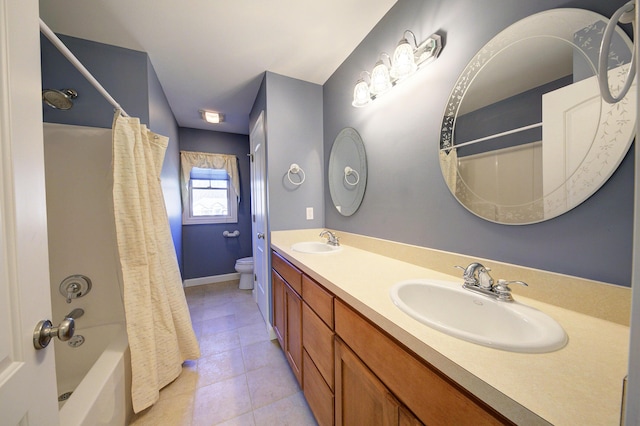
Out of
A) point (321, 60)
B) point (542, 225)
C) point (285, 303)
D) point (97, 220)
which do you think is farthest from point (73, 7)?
point (542, 225)

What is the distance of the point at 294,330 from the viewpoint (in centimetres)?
135

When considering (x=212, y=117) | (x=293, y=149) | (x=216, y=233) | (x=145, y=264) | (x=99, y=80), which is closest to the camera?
(x=145, y=264)

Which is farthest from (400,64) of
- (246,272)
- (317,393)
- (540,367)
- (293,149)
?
(246,272)

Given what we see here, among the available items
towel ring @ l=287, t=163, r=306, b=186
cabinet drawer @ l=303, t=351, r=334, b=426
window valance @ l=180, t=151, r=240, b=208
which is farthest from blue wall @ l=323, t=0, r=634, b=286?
window valance @ l=180, t=151, r=240, b=208

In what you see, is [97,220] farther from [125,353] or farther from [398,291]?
[398,291]

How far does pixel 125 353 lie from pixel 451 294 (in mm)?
A: 1750

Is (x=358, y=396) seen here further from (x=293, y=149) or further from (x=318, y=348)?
(x=293, y=149)

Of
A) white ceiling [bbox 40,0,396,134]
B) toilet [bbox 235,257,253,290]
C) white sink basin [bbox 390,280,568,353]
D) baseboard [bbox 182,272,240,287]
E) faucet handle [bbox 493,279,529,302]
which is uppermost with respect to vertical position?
white ceiling [bbox 40,0,396,134]

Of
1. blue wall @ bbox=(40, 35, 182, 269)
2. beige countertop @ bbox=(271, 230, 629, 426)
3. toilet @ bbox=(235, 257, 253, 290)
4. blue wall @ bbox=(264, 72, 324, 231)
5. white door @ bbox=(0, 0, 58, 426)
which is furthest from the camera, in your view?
toilet @ bbox=(235, 257, 253, 290)

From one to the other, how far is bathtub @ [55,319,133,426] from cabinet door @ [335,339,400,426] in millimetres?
1015

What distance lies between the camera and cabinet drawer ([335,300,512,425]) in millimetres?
428

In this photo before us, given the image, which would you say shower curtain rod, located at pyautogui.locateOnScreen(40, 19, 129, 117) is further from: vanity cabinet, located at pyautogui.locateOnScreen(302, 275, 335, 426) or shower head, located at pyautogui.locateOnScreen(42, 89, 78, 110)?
vanity cabinet, located at pyautogui.locateOnScreen(302, 275, 335, 426)

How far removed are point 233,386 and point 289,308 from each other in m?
0.65

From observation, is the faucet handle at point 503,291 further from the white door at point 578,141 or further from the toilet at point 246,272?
the toilet at point 246,272
